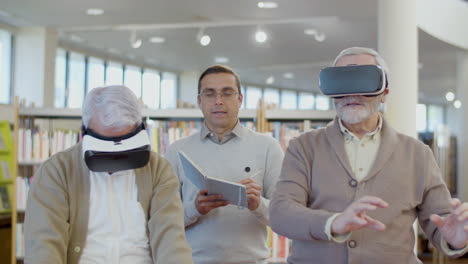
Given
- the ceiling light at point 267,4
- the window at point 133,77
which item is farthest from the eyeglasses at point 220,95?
the window at point 133,77

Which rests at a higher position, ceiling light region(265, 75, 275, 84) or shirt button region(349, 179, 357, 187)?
ceiling light region(265, 75, 275, 84)

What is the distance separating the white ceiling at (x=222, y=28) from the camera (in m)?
9.31

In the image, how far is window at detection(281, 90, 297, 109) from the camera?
22.1 m

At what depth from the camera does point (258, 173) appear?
10.6 ft

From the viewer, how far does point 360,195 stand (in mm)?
2230

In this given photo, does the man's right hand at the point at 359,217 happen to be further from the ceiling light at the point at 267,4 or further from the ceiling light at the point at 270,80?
the ceiling light at the point at 270,80

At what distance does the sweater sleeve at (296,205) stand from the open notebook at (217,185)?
0.49 m

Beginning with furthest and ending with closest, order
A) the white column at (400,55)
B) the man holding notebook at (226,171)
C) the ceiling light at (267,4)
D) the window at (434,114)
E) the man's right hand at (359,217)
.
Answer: the window at (434,114) < the ceiling light at (267,4) < the white column at (400,55) < the man holding notebook at (226,171) < the man's right hand at (359,217)

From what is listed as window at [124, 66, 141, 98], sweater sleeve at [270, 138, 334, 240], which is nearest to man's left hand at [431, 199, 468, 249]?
sweater sleeve at [270, 138, 334, 240]

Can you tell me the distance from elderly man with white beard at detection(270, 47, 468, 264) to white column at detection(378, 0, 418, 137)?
4.54m

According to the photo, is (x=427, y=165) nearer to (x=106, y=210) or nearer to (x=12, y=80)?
(x=106, y=210)

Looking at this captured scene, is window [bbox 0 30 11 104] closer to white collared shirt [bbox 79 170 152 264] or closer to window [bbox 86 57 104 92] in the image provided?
window [bbox 86 57 104 92]

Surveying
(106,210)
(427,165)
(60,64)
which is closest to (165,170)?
(106,210)

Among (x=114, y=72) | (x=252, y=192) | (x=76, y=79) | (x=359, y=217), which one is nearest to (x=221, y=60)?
(x=114, y=72)
